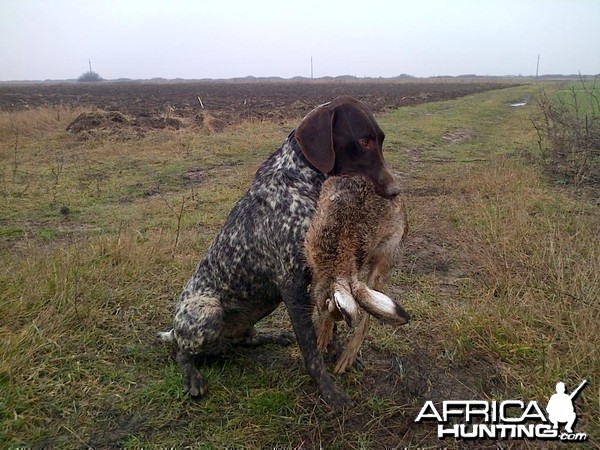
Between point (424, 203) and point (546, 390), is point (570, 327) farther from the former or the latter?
point (424, 203)

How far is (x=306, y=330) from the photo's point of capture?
10.3 feet

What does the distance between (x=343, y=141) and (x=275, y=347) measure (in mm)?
1696

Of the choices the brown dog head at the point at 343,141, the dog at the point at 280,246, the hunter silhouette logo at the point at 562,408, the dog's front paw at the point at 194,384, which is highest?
the brown dog head at the point at 343,141

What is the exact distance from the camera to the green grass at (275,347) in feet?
9.49

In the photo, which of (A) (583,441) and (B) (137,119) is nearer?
(A) (583,441)

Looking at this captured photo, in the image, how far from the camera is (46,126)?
16.5m

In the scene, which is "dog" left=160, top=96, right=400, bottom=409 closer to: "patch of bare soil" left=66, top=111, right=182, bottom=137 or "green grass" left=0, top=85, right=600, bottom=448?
"green grass" left=0, top=85, right=600, bottom=448

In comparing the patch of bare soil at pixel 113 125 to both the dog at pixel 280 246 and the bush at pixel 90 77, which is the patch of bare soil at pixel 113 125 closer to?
the dog at pixel 280 246

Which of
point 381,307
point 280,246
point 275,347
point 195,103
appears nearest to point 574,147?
point 275,347

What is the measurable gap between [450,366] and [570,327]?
0.89m

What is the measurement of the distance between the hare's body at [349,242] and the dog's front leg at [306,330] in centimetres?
36

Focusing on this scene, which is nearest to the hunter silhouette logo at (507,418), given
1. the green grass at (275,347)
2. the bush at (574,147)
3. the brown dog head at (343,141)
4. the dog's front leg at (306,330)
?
the green grass at (275,347)

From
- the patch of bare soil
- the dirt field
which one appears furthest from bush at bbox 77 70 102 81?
the patch of bare soil

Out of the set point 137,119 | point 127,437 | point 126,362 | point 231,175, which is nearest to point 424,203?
point 231,175
